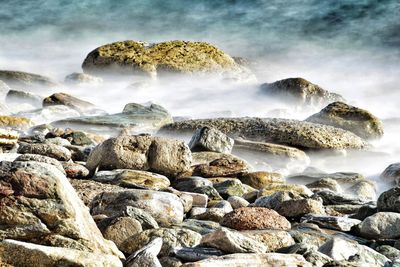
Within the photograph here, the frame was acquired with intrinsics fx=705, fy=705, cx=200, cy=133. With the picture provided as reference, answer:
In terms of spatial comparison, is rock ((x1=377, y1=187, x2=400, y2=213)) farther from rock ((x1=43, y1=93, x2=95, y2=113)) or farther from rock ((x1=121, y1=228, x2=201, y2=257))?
rock ((x1=43, y1=93, x2=95, y2=113))

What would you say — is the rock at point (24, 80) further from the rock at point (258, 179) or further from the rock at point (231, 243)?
the rock at point (231, 243)

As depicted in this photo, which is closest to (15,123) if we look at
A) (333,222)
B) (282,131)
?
(282,131)

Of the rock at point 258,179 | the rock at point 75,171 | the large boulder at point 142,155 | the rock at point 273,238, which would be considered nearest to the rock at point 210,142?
the rock at point 258,179

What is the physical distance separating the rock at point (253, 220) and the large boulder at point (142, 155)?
2461 millimetres

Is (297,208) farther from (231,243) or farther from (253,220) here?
(231,243)

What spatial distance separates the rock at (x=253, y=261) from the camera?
11.7 feet

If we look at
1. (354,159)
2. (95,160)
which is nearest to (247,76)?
(354,159)

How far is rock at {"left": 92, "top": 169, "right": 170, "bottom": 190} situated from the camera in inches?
270

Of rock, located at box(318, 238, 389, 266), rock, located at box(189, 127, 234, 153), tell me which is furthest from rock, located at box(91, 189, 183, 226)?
rock, located at box(189, 127, 234, 153)

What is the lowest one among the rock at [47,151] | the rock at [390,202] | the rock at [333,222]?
the rock at [333,222]

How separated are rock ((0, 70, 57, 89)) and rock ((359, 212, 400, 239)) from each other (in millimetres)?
19144

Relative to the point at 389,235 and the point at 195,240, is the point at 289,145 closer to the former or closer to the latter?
the point at 389,235

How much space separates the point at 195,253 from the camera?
3871 mm

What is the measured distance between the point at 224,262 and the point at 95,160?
412cm
